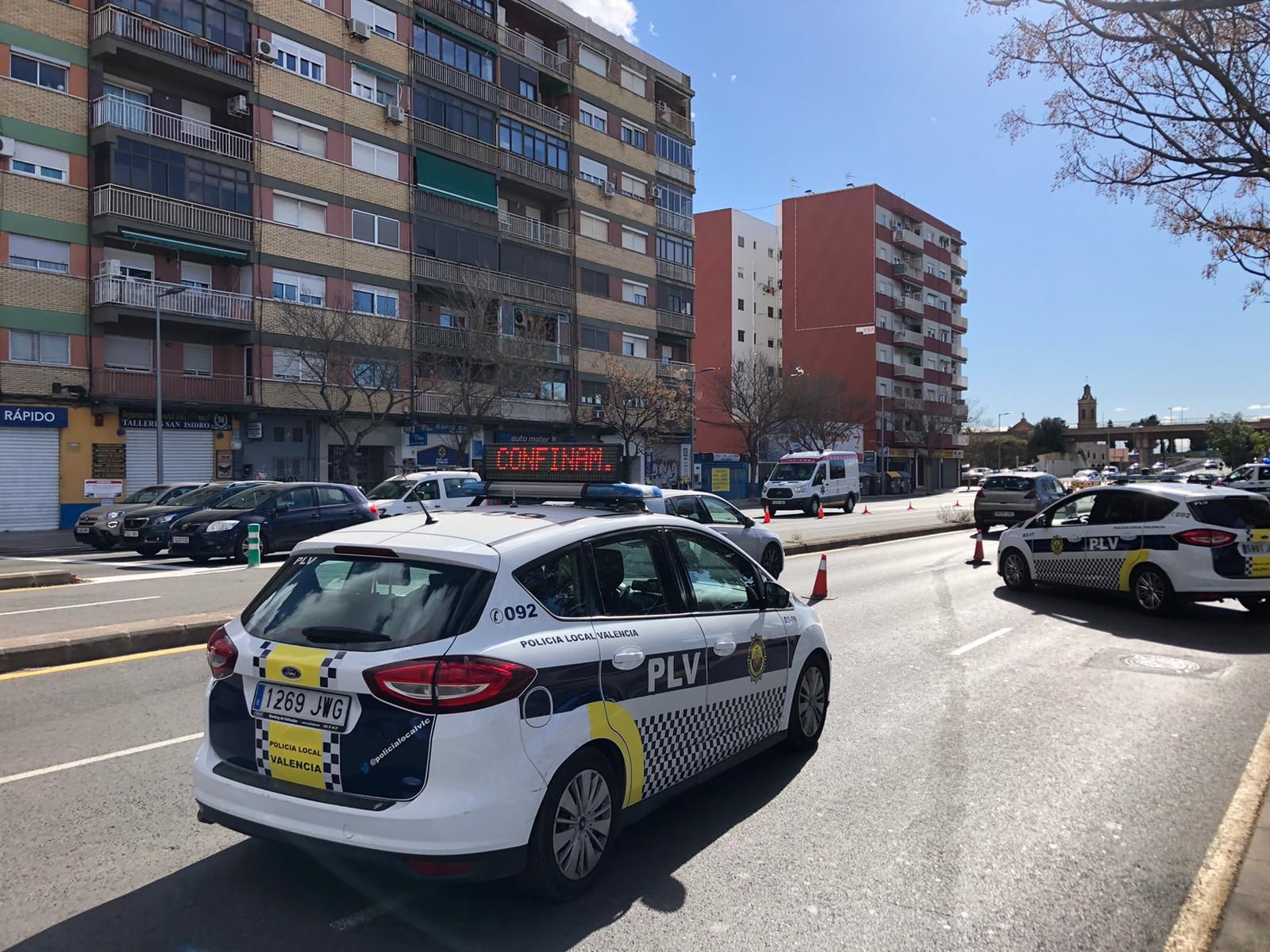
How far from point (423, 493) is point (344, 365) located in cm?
1382

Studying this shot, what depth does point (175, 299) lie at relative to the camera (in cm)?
3125

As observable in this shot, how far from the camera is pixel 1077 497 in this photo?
490 inches

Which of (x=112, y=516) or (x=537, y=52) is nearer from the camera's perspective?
(x=112, y=516)

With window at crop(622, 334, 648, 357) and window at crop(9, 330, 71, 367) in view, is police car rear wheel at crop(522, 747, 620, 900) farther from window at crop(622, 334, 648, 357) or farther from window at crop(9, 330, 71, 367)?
window at crop(622, 334, 648, 357)

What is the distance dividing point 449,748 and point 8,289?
31307mm

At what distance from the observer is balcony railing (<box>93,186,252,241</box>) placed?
29500 millimetres

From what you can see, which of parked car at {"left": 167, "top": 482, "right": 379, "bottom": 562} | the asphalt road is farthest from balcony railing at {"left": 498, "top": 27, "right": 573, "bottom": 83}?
the asphalt road

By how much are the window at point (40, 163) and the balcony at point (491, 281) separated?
13085 mm

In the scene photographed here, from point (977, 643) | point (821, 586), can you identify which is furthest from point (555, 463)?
point (821, 586)

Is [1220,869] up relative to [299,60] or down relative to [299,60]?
down

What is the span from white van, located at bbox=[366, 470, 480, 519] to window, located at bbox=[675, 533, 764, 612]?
1542 cm

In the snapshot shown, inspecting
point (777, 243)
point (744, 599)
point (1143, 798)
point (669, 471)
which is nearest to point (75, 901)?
point (744, 599)

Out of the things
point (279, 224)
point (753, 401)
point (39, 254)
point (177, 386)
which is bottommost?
point (177, 386)

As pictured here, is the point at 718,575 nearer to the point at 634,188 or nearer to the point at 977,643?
the point at 977,643
